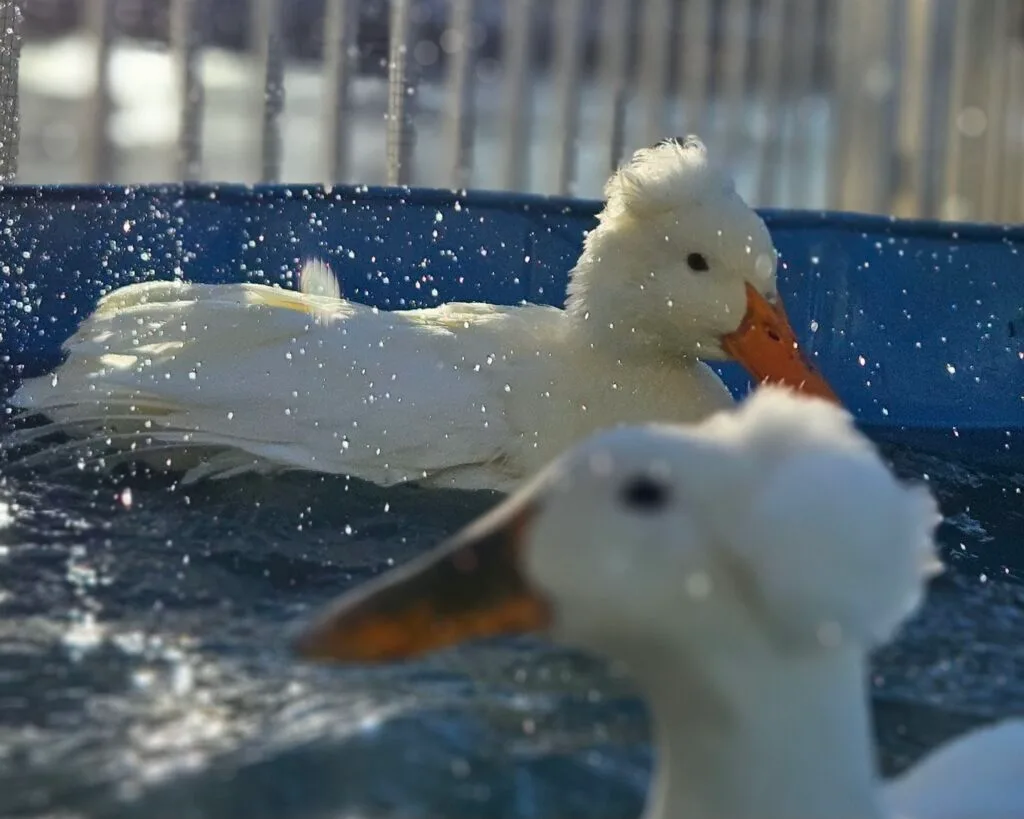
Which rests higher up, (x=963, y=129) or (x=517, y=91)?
(x=517, y=91)

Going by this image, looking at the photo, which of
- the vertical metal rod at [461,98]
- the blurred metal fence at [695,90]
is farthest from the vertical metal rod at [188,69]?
the vertical metal rod at [461,98]

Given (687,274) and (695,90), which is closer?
(687,274)

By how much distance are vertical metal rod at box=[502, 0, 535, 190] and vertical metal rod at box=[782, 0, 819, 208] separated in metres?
1.22

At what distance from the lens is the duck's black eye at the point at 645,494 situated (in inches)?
54.7

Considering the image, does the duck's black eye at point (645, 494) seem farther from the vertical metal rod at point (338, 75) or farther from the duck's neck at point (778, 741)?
the vertical metal rod at point (338, 75)

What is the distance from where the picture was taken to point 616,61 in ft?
→ 20.1

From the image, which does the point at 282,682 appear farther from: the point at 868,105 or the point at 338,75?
the point at 868,105

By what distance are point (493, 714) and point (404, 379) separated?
1.11 metres

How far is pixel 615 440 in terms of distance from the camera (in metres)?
1.42

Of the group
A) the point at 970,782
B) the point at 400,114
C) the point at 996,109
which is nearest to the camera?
the point at 970,782

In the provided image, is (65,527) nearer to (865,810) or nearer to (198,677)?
(198,677)

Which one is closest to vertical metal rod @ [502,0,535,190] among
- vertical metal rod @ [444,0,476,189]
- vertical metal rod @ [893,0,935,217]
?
vertical metal rod @ [444,0,476,189]

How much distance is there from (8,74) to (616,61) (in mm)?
2945

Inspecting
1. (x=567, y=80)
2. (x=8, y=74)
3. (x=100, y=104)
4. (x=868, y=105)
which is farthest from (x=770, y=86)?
(x=8, y=74)
